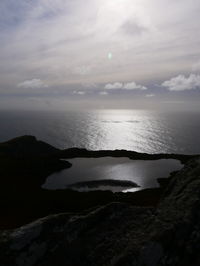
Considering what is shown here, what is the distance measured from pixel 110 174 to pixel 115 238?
34.3 meters

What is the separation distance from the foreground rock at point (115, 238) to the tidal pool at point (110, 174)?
2364 cm

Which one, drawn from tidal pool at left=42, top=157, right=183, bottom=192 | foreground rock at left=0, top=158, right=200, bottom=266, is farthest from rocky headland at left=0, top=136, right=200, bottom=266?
tidal pool at left=42, top=157, right=183, bottom=192

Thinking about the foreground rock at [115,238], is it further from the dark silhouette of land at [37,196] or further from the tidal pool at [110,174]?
the tidal pool at [110,174]

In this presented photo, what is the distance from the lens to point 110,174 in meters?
45.2

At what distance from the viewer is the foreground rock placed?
32.1 feet

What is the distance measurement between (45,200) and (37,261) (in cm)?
2026

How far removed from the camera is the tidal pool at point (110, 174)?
38000 millimetres

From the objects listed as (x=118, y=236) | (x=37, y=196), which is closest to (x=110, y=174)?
(x=37, y=196)

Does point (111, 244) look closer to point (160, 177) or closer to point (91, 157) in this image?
point (160, 177)

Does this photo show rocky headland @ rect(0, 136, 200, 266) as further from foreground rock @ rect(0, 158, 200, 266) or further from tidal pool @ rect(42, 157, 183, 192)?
tidal pool @ rect(42, 157, 183, 192)

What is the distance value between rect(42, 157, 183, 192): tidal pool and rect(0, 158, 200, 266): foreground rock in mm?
23635

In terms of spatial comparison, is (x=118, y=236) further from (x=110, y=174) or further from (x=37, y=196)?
(x=110, y=174)

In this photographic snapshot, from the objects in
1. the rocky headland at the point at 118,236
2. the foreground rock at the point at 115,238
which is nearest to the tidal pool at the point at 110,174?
the rocky headland at the point at 118,236

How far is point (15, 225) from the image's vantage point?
73.4 feet
